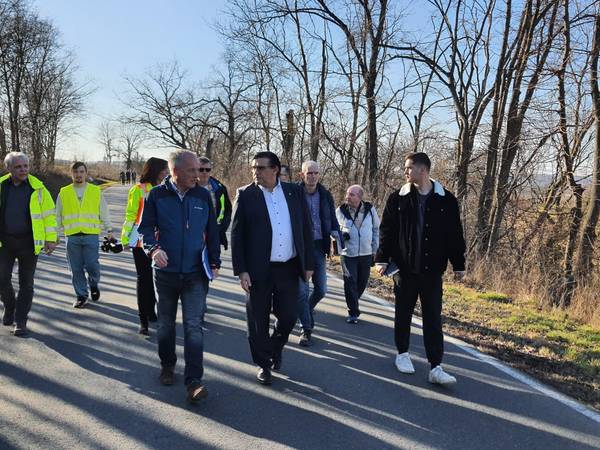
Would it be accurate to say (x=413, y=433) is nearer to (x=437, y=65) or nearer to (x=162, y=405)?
(x=162, y=405)

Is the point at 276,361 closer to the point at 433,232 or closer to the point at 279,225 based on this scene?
the point at 279,225

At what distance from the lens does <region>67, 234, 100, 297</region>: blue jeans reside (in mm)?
6367

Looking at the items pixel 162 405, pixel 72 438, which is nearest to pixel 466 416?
pixel 162 405

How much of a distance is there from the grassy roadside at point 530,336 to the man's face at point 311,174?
2577mm

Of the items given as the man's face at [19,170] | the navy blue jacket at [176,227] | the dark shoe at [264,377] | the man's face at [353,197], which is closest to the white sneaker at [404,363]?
the dark shoe at [264,377]

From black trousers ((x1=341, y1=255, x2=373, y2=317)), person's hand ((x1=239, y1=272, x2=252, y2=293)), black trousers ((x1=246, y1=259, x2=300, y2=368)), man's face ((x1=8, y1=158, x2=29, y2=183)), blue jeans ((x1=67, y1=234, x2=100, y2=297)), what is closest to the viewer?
person's hand ((x1=239, y1=272, x2=252, y2=293))

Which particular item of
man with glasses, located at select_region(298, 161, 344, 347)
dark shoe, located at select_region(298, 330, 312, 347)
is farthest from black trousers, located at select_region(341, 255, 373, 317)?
dark shoe, located at select_region(298, 330, 312, 347)

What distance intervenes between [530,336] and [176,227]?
463cm

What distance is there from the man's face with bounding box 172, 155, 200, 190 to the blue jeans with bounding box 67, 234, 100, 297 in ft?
10.3

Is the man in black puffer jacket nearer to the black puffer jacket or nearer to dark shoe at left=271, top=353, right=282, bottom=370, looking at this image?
the black puffer jacket

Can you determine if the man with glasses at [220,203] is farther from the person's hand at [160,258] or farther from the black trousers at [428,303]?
the black trousers at [428,303]

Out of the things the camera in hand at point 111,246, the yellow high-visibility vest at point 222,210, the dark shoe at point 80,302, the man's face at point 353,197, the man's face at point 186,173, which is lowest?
the dark shoe at point 80,302

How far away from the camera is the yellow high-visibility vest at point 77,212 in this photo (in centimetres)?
628

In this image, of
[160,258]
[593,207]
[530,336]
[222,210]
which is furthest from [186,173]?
[593,207]
